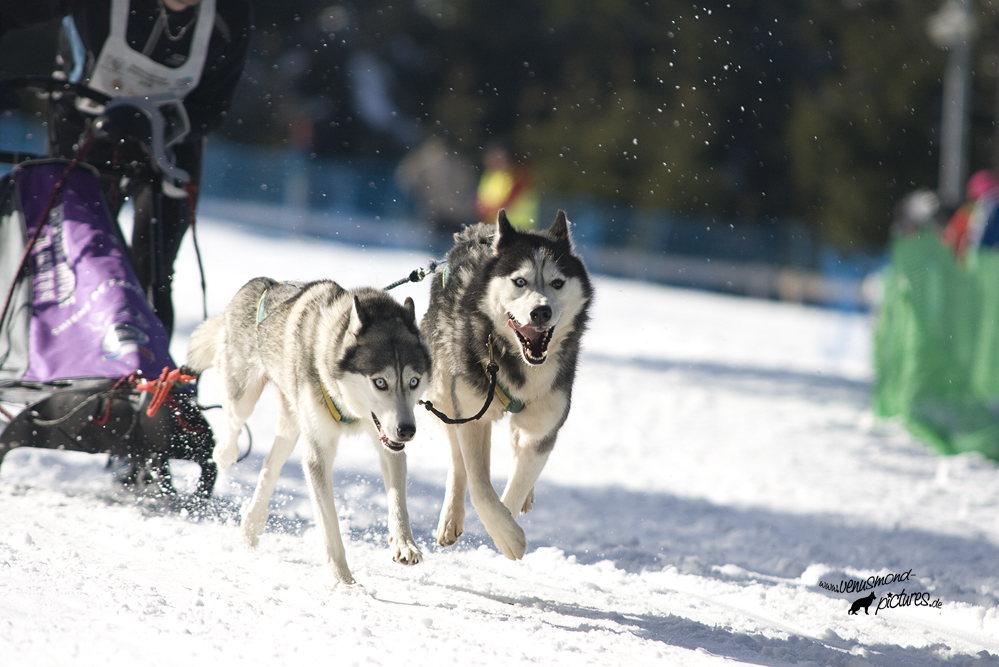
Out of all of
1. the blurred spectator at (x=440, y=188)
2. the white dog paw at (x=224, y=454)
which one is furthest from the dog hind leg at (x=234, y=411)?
the blurred spectator at (x=440, y=188)

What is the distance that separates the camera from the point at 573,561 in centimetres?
364

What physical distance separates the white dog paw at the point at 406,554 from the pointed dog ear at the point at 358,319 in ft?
2.08

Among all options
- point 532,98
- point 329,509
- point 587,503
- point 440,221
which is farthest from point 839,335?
point 532,98

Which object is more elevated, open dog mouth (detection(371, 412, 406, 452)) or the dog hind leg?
open dog mouth (detection(371, 412, 406, 452))

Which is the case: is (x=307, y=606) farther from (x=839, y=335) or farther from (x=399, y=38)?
(x=399, y=38)

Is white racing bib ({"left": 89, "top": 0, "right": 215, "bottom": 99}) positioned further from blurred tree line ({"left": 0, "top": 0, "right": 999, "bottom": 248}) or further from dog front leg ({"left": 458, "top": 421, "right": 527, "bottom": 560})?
blurred tree line ({"left": 0, "top": 0, "right": 999, "bottom": 248})

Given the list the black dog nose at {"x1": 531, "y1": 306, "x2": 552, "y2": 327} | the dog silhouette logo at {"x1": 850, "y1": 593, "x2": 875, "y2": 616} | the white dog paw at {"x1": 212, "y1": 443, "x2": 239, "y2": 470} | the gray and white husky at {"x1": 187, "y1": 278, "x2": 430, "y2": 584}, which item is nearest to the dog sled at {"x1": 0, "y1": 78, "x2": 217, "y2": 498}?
the white dog paw at {"x1": 212, "y1": 443, "x2": 239, "y2": 470}

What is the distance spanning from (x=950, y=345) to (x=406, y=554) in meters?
4.66

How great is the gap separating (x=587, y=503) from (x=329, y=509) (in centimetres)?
208

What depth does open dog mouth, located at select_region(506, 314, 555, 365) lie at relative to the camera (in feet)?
10.0

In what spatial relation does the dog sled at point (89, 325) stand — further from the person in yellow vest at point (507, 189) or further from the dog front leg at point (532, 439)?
the person in yellow vest at point (507, 189)

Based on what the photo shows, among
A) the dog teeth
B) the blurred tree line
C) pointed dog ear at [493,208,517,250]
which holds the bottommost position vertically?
the dog teeth

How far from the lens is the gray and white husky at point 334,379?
280cm

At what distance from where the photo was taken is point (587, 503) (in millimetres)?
4805
